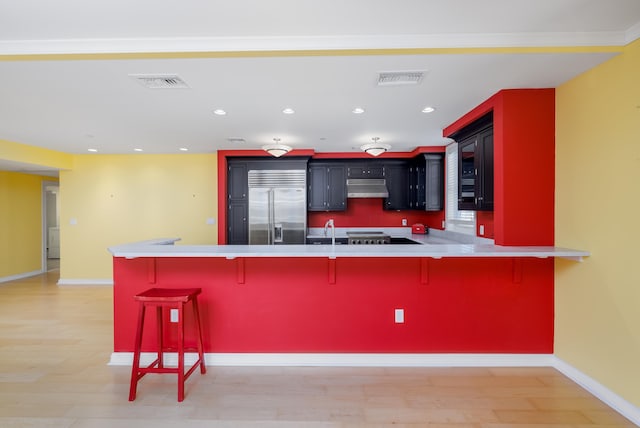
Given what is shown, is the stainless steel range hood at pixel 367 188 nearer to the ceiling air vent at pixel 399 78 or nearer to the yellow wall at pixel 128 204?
the yellow wall at pixel 128 204

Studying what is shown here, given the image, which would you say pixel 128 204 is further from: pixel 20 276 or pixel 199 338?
pixel 199 338

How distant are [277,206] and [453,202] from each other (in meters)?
2.91

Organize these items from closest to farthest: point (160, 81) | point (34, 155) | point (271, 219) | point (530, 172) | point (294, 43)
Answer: point (294, 43), point (160, 81), point (530, 172), point (34, 155), point (271, 219)

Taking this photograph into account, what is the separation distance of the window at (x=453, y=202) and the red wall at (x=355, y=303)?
5.78 ft

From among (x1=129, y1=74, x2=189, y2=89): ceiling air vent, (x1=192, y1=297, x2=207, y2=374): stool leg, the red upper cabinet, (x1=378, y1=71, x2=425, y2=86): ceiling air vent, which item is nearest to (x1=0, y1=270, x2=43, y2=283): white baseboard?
(x1=192, y1=297, x2=207, y2=374): stool leg

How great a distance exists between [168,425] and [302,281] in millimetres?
1390

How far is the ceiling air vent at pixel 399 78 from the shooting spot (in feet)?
8.20

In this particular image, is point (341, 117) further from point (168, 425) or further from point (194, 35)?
point (168, 425)

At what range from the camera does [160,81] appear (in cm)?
261

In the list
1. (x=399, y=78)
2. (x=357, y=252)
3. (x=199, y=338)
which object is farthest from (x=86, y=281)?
(x=399, y=78)

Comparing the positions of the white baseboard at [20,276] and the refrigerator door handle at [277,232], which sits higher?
the refrigerator door handle at [277,232]

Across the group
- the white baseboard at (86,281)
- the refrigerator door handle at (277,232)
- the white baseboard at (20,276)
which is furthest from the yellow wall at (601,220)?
the white baseboard at (20,276)

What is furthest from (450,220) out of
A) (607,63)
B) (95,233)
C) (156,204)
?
(95,233)

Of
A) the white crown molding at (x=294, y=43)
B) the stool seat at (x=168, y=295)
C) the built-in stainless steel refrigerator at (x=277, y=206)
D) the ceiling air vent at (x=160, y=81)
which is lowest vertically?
the stool seat at (x=168, y=295)
